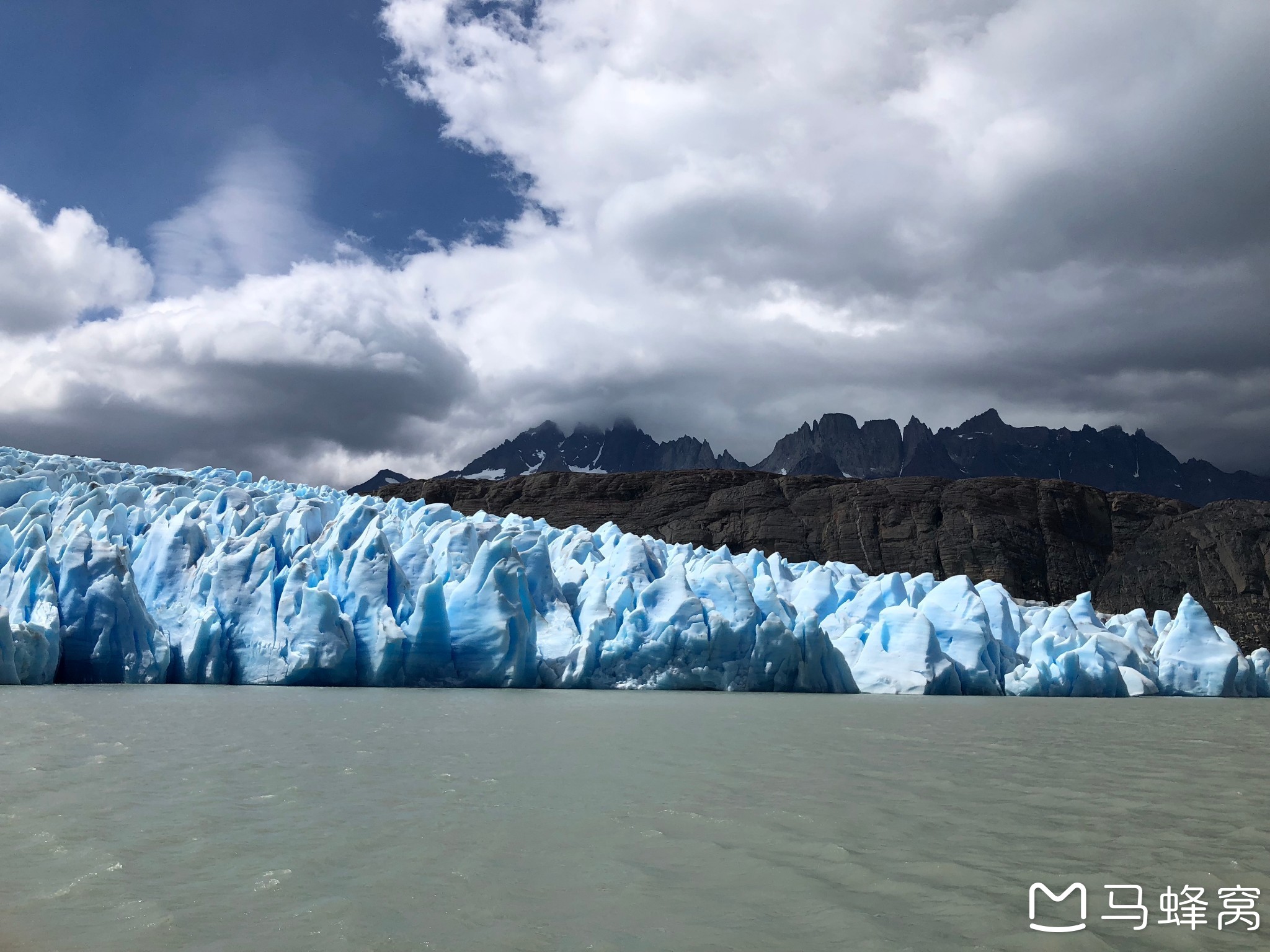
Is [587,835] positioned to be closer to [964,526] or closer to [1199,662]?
[1199,662]

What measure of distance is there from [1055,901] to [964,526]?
184 feet

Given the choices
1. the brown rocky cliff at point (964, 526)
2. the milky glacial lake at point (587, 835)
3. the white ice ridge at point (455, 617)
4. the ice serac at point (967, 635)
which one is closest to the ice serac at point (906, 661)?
the white ice ridge at point (455, 617)

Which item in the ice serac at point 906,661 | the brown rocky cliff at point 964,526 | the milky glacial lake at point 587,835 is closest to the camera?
the milky glacial lake at point 587,835

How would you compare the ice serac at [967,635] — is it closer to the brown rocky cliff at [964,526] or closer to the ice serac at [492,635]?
the ice serac at [492,635]

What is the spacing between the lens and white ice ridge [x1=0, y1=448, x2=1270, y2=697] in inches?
612

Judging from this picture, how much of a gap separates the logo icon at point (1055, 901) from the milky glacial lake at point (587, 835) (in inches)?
1.6

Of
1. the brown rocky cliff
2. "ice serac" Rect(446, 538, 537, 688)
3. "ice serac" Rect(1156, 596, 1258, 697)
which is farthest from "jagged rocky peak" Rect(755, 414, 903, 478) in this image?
"ice serac" Rect(446, 538, 537, 688)

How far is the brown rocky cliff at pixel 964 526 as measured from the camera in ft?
174

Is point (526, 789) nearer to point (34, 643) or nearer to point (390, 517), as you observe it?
point (34, 643)

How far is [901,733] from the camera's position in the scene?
10312 mm

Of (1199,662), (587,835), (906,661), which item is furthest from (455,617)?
(1199,662)

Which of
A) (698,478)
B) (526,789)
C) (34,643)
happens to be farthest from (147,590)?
(698,478)

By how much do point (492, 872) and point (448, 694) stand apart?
10700mm

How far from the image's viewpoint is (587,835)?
4988 mm
